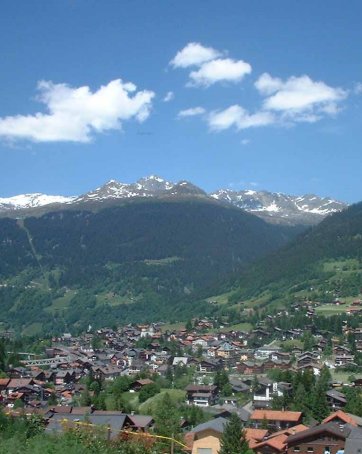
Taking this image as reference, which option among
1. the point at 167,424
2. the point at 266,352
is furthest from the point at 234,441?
the point at 266,352

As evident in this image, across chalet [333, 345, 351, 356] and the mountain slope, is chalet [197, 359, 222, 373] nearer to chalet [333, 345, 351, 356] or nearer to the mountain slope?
chalet [333, 345, 351, 356]

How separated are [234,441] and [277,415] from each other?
Answer: 40.8 ft

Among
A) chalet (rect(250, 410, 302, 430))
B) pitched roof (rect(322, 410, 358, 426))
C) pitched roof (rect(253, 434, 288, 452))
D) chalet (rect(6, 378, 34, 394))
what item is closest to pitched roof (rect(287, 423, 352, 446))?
pitched roof (rect(253, 434, 288, 452))

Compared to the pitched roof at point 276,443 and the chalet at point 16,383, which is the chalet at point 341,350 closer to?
the chalet at point 16,383

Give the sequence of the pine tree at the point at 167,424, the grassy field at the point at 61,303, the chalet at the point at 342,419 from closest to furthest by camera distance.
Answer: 1. the pine tree at the point at 167,424
2. the chalet at the point at 342,419
3. the grassy field at the point at 61,303

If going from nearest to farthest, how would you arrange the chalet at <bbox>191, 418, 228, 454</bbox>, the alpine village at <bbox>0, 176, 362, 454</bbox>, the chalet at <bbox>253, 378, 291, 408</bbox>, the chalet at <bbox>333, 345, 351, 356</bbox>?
the alpine village at <bbox>0, 176, 362, 454</bbox>, the chalet at <bbox>191, 418, 228, 454</bbox>, the chalet at <bbox>253, 378, 291, 408</bbox>, the chalet at <bbox>333, 345, 351, 356</bbox>

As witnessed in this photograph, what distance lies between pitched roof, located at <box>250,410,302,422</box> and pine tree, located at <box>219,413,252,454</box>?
10.4 metres

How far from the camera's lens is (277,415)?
4475cm

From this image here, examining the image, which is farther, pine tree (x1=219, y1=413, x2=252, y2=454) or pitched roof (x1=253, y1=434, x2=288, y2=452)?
pitched roof (x1=253, y1=434, x2=288, y2=452)

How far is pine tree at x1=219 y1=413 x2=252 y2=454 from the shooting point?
1288 inches

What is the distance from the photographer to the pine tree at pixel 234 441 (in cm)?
3272

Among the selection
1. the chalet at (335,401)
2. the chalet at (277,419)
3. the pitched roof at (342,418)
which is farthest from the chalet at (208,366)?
the pitched roof at (342,418)

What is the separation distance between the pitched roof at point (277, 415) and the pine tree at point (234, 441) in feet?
34.1

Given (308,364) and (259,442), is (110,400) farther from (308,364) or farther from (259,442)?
(308,364)
